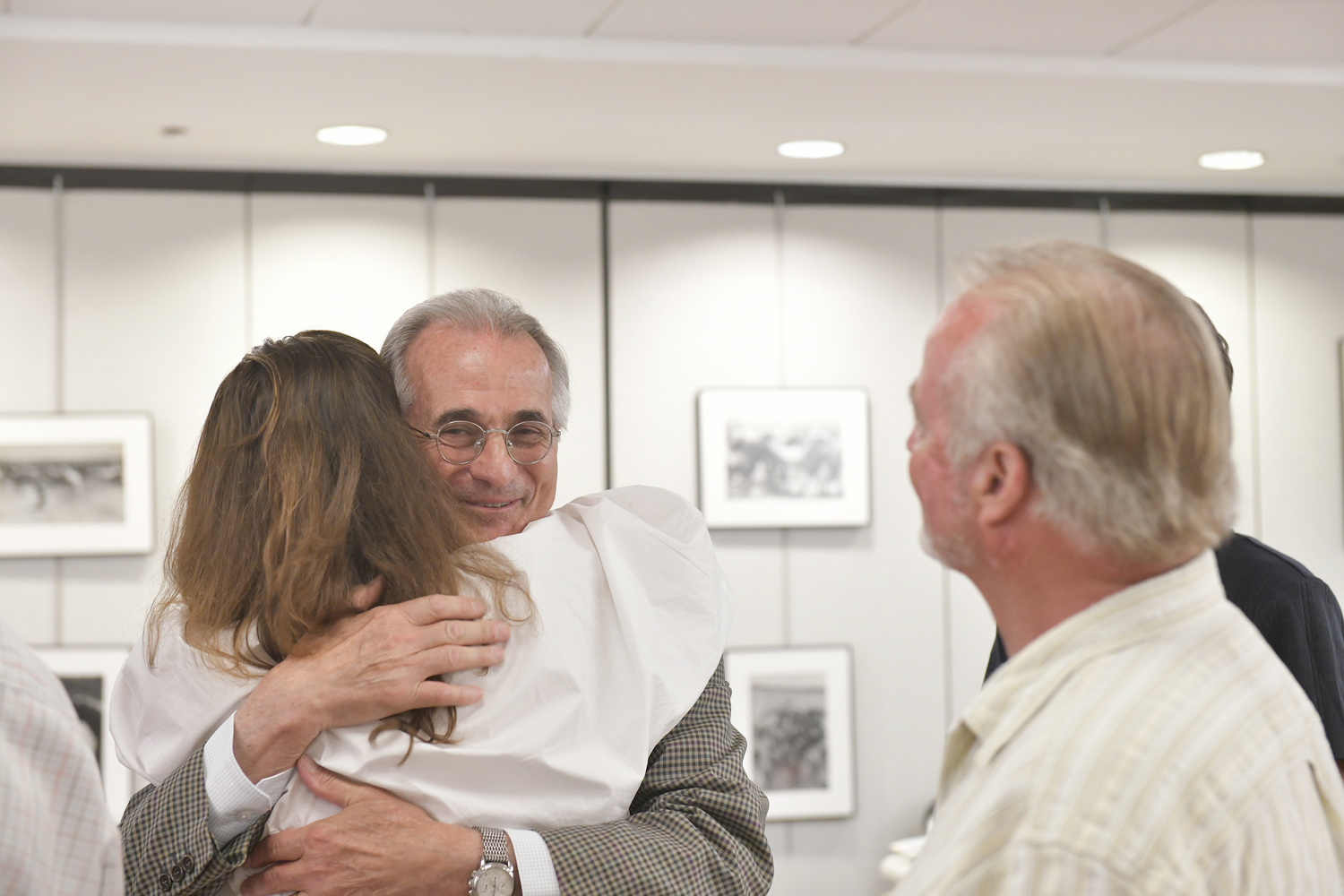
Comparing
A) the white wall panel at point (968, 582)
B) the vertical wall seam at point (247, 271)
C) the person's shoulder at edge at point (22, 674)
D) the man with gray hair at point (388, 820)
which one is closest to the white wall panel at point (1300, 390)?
the white wall panel at point (968, 582)

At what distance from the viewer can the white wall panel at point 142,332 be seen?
3842mm

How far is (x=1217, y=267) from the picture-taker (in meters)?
4.59

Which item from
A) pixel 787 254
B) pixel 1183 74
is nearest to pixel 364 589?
pixel 1183 74

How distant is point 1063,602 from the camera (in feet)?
2.91

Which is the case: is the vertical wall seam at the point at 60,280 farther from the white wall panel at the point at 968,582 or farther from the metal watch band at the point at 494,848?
the metal watch band at the point at 494,848

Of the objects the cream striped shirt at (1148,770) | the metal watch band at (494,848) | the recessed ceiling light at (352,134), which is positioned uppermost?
the recessed ceiling light at (352,134)

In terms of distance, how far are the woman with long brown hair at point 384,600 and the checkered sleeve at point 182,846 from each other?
0.15 feet

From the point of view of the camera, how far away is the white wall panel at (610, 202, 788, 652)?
13.7ft

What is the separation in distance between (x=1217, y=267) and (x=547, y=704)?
13.5 ft

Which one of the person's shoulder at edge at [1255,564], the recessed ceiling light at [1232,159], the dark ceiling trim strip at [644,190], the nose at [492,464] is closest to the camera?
the nose at [492,464]

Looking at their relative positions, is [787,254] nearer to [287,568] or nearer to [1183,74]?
[1183,74]

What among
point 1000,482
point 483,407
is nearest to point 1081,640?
point 1000,482

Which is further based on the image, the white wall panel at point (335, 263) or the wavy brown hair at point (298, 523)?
the white wall panel at point (335, 263)

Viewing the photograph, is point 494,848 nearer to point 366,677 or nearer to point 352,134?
point 366,677
